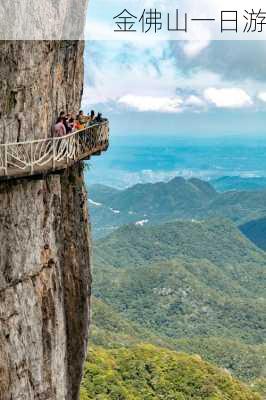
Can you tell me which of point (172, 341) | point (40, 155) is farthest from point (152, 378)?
point (172, 341)

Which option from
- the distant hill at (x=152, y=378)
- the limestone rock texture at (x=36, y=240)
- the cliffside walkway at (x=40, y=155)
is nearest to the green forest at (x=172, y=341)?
the distant hill at (x=152, y=378)

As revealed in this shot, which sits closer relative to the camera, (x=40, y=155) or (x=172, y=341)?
(x=40, y=155)

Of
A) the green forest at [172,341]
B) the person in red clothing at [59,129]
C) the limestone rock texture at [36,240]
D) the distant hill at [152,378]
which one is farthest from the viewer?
the green forest at [172,341]

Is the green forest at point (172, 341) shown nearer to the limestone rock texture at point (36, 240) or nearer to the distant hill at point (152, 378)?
the distant hill at point (152, 378)

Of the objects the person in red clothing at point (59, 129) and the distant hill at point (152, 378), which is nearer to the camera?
the person in red clothing at point (59, 129)

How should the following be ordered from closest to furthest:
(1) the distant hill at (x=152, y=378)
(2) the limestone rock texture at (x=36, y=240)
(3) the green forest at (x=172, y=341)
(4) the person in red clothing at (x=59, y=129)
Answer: (2) the limestone rock texture at (x=36, y=240) → (4) the person in red clothing at (x=59, y=129) → (1) the distant hill at (x=152, y=378) → (3) the green forest at (x=172, y=341)

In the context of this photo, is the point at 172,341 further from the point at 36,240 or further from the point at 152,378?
the point at 36,240

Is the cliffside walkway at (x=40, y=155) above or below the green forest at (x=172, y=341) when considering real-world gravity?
above
